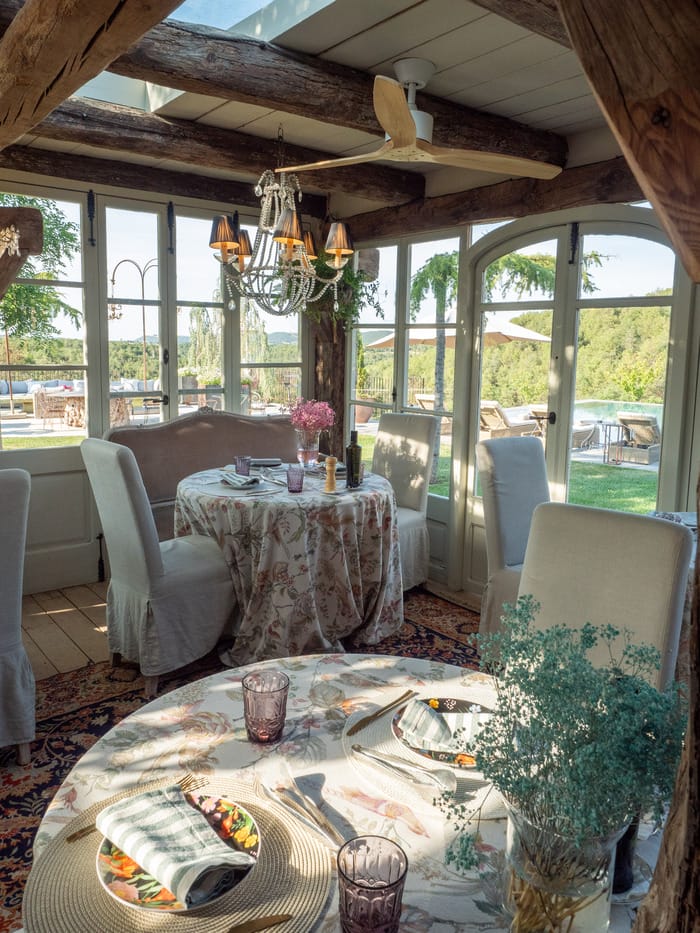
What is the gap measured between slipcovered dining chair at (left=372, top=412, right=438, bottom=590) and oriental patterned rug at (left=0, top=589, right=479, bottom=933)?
0.96 feet

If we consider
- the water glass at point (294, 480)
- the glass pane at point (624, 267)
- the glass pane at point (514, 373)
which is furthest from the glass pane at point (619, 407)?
the water glass at point (294, 480)

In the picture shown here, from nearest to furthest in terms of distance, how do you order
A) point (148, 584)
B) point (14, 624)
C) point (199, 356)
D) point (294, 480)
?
point (14, 624)
point (148, 584)
point (294, 480)
point (199, 356)

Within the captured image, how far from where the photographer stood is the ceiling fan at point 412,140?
2189 mm

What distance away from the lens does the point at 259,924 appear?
3.01ft

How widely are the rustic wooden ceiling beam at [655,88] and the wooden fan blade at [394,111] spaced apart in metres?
1.48

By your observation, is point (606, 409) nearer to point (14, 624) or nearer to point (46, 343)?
point (14, 624)

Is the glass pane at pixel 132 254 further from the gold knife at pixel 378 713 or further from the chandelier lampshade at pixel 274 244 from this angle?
the gold knife at pixel 378 713

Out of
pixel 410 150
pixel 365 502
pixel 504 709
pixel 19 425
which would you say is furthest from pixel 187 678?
pixel 504 709

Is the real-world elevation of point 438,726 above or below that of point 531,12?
below

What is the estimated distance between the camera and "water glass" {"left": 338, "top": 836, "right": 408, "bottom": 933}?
87cm

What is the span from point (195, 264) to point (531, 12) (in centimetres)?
334

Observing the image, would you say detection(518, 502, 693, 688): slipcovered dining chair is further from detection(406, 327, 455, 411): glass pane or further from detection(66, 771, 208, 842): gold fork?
detection(406, 327, 455, 411): glass pane

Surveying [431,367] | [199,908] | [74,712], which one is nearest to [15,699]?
[74,712]

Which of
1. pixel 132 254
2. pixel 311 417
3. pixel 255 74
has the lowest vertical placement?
pixel 311 417
